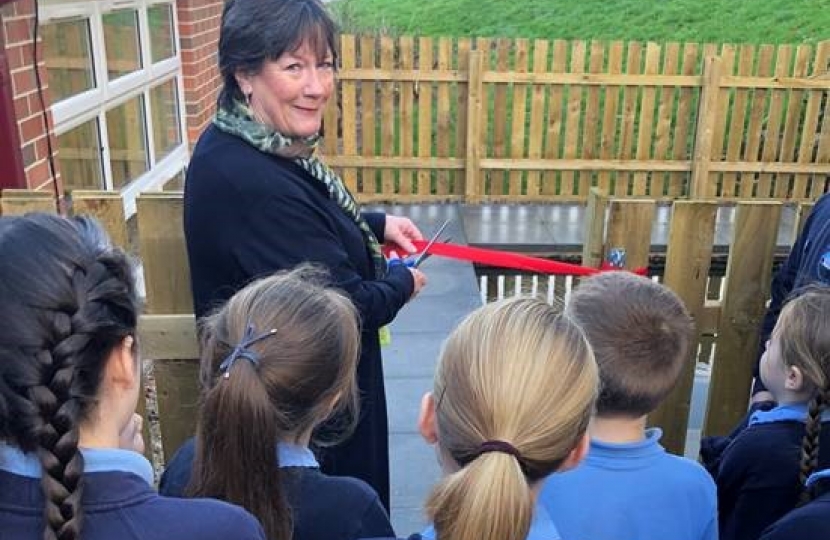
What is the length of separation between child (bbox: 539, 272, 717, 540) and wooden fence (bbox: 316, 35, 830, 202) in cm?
610

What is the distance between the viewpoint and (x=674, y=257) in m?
2.61

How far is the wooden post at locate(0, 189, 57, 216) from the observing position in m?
2.22

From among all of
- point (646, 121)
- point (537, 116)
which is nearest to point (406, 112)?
point (537, 116)

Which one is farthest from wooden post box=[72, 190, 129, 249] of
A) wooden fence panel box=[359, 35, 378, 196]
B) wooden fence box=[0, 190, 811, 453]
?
wooden fence panel box=[359, 35, 378, 196]

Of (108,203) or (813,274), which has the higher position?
(108,203)

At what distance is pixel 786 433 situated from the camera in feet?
5.51

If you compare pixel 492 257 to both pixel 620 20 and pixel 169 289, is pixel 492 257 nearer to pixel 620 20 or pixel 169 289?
pixel 169 289

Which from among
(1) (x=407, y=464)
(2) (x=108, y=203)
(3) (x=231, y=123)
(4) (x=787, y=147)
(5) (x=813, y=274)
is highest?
(3) (x=231, y=123)

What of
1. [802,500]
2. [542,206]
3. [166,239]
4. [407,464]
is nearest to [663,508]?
[802,500]

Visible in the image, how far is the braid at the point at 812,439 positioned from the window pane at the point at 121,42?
4.24 metres

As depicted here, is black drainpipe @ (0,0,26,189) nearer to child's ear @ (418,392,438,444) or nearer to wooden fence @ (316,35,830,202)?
child's ear @ (418,392,438,444)

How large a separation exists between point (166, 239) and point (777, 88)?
7157 millimetres

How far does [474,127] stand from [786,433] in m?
6.19

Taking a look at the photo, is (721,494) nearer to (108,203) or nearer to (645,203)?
(645,203)
